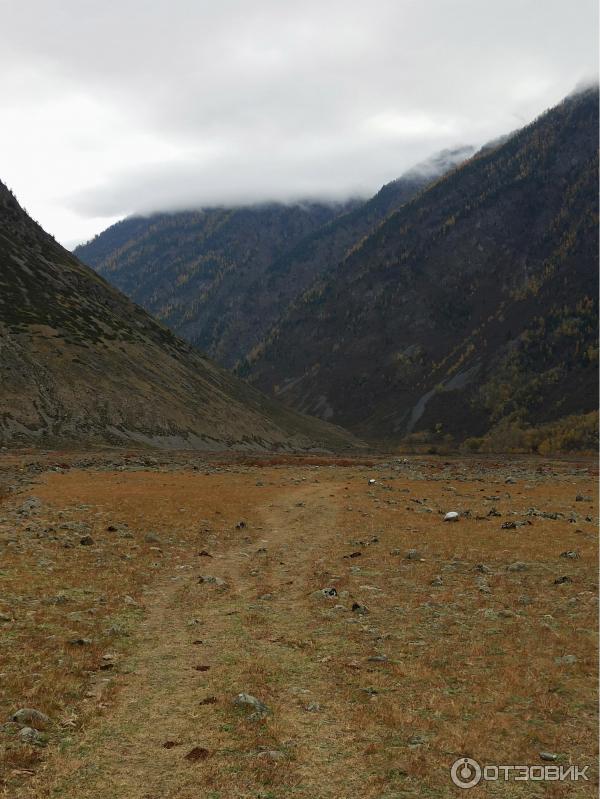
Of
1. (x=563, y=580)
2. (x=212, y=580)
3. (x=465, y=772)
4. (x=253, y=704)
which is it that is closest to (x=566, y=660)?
(x=465, y=772)

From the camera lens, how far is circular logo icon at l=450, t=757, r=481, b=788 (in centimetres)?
756

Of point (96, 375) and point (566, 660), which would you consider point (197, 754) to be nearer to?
point (566, 660)

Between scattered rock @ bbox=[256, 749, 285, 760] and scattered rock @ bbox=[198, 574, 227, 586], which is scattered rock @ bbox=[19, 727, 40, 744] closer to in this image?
scattered rock @ bbox=[256, 749, 285, 760]

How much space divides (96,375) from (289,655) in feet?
326

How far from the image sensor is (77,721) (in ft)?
28.9

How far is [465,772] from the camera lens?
7797 millimetres

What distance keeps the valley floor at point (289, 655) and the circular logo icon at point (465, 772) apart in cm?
16

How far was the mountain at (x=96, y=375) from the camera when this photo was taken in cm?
9131

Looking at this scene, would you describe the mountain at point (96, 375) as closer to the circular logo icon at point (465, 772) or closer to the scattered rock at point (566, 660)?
the scattered rock at point (566, 660)

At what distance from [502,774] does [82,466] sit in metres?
56.6

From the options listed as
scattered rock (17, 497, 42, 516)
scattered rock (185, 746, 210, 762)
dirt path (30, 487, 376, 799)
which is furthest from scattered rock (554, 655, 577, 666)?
scattered rock (17, 497, 42, 516)

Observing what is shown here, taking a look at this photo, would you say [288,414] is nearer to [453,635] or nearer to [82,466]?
[82,466]

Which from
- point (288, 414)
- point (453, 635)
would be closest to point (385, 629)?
point (453, 635)

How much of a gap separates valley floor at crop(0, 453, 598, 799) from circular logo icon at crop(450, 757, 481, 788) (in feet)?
0.51
